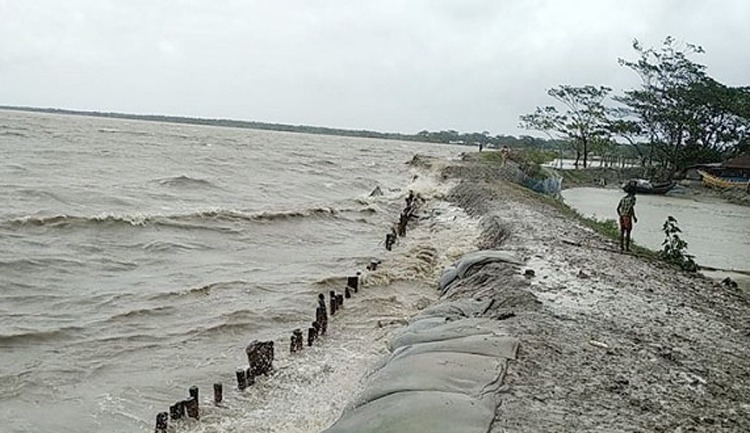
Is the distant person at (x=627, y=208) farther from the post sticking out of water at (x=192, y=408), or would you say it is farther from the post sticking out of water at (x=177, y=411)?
the post sticking out of water at (x=177, y=411)

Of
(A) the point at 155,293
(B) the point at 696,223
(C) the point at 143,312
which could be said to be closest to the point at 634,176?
(B) the point at 696,223

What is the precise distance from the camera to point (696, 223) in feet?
78.0

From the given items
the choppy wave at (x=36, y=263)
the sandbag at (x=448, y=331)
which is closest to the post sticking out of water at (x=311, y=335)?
the sandbag at (x=448, y=331)

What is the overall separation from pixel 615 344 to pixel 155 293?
25.4ft

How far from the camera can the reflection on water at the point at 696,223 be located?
1593 centimetres

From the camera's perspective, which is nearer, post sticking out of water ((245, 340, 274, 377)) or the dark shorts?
post sticking out of water ((245, 340, 274, 377))

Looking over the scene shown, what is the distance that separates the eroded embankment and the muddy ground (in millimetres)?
14

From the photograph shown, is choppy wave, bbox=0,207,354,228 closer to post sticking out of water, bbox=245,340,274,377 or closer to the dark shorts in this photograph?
post sticking out of water, bbox=245,340,274,377

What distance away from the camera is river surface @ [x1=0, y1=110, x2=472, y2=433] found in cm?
693

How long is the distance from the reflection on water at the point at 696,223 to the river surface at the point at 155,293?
5883 millimetres

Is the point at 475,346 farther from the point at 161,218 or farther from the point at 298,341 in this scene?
the point at 161,218

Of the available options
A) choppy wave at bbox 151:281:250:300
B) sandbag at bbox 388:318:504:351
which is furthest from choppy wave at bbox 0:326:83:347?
sandbag at bbox 388:318:504:351

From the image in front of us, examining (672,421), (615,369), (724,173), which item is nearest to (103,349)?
(615,369)

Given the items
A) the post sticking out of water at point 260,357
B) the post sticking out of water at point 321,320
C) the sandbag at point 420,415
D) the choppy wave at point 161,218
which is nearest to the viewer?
the sandbag at point 420,415
